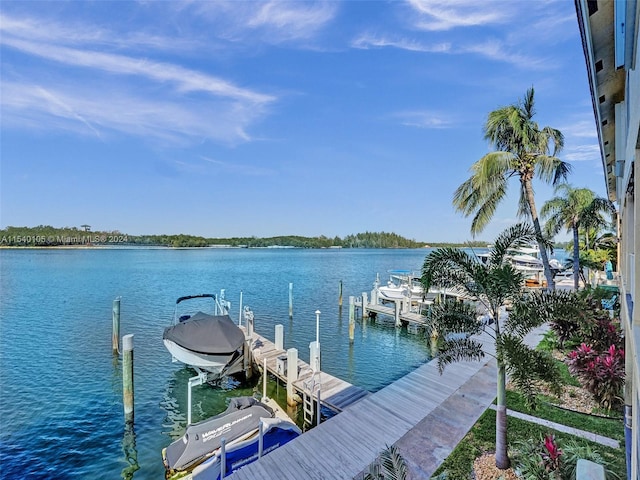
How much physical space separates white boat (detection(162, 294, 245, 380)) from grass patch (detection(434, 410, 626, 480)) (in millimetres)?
7544

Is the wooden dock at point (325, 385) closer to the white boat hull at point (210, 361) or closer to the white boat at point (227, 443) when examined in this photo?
the white boat hull at point (210, 361)

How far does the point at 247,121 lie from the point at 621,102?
98.8 ft

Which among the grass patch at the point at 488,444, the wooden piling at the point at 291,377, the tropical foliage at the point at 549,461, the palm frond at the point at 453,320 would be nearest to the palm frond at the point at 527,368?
the tropical foliage at the point at 549,461

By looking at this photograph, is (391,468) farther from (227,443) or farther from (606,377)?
(606,377)

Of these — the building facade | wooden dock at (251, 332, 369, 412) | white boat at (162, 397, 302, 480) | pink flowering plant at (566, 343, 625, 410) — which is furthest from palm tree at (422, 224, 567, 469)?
wooden dock at (251, 332, 369, 412)

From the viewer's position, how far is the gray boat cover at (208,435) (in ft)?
22.3

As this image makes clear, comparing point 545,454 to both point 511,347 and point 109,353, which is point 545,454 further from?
point 109,353

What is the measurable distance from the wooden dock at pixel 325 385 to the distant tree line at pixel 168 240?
101 metres

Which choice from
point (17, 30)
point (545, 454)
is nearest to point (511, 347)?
point (545, 454)

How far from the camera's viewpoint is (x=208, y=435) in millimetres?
7066

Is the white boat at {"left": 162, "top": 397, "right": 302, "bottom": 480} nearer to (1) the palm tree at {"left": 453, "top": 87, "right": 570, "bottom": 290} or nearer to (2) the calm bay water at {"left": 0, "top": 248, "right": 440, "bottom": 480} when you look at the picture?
(2) the calm bay water at {"left": 0, "top": 248, "right": 440, "bottom": 480}

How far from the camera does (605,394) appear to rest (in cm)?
633

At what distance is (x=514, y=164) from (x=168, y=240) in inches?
5840

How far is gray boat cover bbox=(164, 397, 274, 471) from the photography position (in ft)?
22.3
